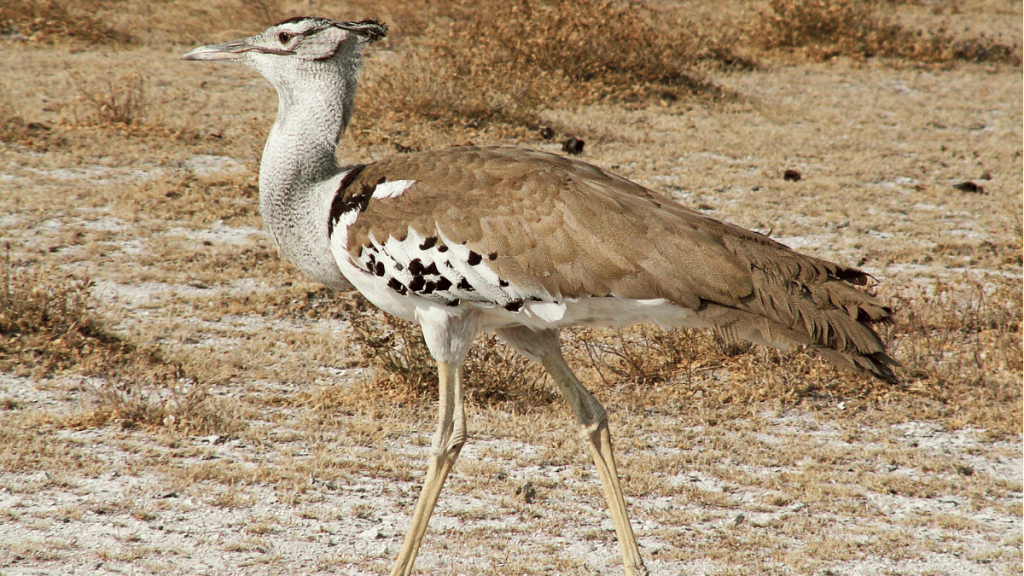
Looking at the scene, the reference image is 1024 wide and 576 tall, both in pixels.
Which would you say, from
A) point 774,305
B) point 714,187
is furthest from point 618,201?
point 714,187

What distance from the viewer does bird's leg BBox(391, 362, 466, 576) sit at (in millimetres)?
3396

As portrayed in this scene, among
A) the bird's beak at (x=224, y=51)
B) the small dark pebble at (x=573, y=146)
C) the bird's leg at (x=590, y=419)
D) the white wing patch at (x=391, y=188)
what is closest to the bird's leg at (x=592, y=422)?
the bird's leg at (x=590, y=419)

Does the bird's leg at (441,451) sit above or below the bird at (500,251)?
below

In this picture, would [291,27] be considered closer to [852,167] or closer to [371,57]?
[852,167]

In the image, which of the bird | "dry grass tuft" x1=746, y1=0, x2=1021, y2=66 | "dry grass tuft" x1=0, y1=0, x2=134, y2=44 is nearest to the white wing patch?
the bird

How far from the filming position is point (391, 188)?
10.6 ft

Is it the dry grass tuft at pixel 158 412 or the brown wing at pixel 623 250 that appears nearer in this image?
the brown wing at pixel 623 250

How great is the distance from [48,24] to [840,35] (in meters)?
9.41

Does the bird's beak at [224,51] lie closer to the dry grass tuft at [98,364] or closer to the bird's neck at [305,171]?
the bird's neck at [305,171]

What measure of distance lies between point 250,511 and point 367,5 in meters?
9.20

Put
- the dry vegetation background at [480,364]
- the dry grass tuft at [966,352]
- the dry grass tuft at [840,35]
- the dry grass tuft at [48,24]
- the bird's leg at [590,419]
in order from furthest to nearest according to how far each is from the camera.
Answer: the dry grass tuft at [840,35]
the dry grass tuft at [48,24]
the dry grass tuft at [966,352]
the dry vegetation background at [480,364]
the bird's leg at [590,419]

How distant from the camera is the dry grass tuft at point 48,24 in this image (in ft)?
33.9

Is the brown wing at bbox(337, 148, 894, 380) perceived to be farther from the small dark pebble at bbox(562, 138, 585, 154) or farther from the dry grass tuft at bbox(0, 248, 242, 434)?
the small dark pebble at bbox(562, 138, 585, 154)

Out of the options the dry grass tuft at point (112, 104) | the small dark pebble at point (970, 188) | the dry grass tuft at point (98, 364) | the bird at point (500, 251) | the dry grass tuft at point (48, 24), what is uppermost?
the bird at point (500, 251)
